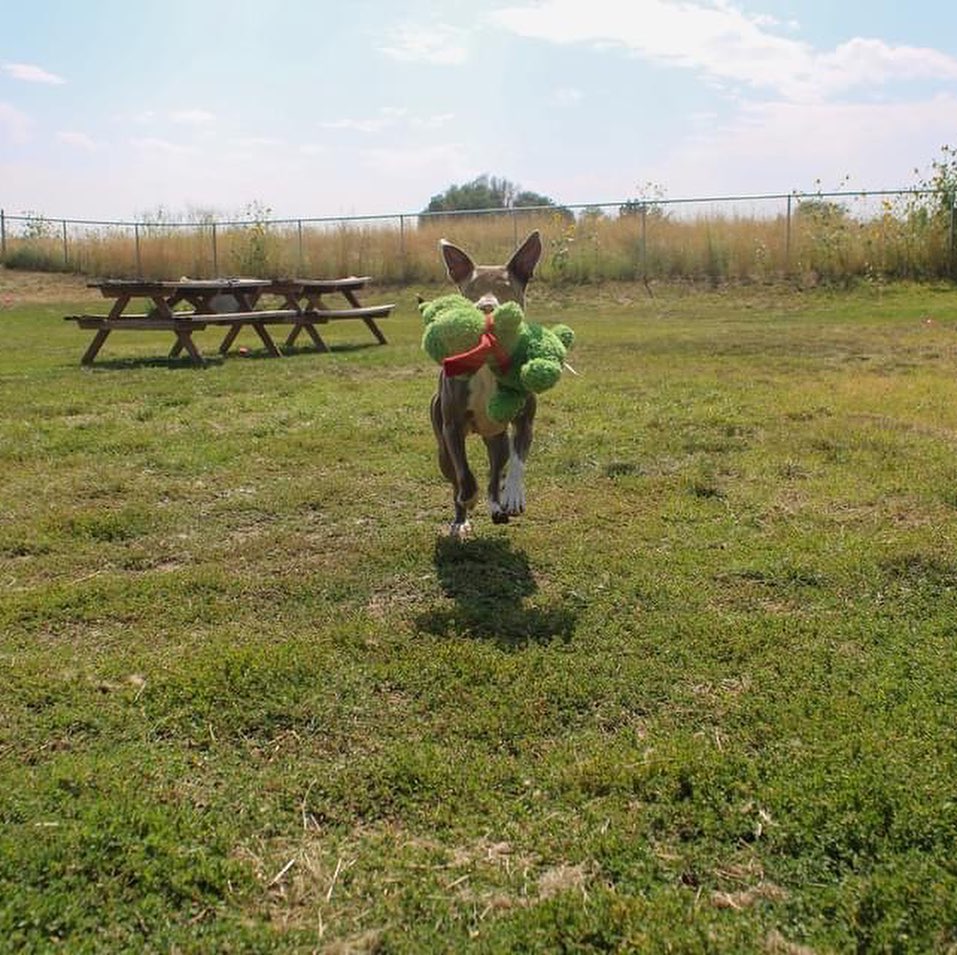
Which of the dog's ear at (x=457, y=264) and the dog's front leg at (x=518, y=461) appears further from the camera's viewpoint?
the dog's ear at (x=457, y=264)

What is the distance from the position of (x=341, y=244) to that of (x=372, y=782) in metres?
28.3

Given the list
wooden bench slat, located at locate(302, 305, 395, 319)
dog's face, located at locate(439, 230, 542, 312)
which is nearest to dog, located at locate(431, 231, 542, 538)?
dog's face, located at locate(439, 230, 542, 312)

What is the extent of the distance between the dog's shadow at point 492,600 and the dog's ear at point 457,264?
1.38 meters

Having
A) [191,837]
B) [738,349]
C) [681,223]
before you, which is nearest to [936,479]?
[191,837]

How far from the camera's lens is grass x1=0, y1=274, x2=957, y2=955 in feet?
8.30

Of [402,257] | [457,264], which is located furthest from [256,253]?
[457,264]

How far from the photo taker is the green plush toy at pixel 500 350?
4.86m

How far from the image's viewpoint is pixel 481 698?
362 cm

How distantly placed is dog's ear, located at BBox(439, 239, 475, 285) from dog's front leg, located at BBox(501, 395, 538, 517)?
2.54 feet

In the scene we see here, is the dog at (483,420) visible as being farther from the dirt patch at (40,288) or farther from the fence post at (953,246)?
the dirt patch at (40,288)

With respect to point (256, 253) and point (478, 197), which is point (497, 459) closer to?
point (256, 253)

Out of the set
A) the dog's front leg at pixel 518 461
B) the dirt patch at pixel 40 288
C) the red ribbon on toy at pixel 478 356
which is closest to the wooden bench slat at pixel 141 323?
the dog's front leg at pixel 518 461

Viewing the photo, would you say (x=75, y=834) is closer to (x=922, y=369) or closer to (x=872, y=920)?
(x=872, y=920)

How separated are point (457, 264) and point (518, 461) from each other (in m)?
1.14
